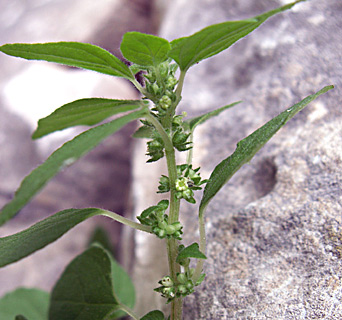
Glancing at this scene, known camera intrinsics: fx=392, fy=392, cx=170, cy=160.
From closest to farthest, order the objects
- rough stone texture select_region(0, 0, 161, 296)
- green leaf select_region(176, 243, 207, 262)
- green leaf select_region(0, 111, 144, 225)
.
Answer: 1. green leaf select_region(0, 111, 144, 225)
2. green leaf select_region(176, 243, 207, 262)
3. rough stone texture select_region(0, 0, 161, 296)

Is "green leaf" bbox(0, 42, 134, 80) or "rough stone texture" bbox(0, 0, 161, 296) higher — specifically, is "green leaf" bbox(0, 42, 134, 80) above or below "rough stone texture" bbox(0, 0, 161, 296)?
below

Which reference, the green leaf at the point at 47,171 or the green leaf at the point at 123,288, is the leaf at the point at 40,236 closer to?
the green leaf at the point at 47,171

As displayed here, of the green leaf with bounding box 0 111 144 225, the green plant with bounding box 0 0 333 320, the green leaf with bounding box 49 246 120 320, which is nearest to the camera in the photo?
the green leaf with bounding box 0 111 144 225

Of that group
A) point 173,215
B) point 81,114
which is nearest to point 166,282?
point 173,215

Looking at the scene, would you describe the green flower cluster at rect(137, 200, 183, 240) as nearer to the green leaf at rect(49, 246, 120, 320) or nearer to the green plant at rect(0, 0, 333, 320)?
the green plant at rect(0, 0, 333, 320)

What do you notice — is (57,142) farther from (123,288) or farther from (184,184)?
(184,184)

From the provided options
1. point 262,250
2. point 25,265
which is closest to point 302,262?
point 262,250

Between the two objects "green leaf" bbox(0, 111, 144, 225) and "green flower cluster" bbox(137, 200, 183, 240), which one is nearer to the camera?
"green leaf" bbox(0, 111, 144, 225)

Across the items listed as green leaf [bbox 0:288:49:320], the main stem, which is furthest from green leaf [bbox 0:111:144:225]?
A: green leaf [bbox 0:288:49:320]

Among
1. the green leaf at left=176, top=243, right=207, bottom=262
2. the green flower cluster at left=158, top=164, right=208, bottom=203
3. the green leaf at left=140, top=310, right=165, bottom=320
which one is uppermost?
the green flower cluster at left=158, top=164, right=208, bottom=203
